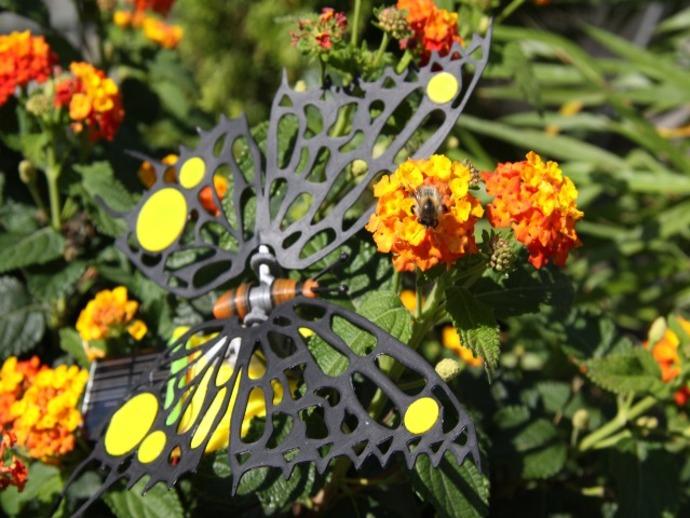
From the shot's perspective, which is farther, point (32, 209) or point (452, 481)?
point (32, 209)

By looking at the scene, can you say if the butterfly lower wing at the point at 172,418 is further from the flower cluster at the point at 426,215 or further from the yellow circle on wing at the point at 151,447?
the flower cluster at the point at 426,215

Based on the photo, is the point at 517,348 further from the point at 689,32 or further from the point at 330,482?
the point at 689,32

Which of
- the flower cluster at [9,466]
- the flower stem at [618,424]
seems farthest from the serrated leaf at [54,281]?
the flower stem at [618,424]

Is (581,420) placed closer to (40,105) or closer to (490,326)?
(490,326)

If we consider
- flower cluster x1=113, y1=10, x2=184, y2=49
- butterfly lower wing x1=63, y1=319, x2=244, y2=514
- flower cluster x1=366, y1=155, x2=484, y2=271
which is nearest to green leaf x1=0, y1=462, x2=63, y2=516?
butterfly lower wing x1=63, y1=319, x2=244, y2=514

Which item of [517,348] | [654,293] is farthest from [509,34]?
[654,293]

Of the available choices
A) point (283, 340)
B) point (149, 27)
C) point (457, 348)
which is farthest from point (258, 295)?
point (149, 27)
